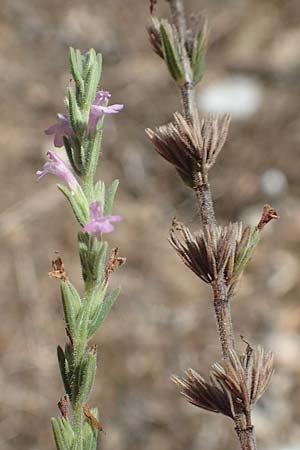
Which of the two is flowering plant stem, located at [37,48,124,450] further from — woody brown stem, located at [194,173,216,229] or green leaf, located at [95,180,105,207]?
woody brown stem, located at [194,173,216,229]

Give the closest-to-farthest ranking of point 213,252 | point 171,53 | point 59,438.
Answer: point 59,438, point 213,252, point 171,53

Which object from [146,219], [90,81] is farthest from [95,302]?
[146,219]

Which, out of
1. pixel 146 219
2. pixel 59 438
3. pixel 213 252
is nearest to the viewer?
pixel 59 438

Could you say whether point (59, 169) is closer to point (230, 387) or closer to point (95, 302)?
point (95, 302)

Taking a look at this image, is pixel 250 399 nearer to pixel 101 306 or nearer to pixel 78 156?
pixel 101 306

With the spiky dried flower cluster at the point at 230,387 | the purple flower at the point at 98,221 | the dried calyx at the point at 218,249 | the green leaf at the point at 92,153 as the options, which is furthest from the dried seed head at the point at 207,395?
the green leaf at the point at 92,153

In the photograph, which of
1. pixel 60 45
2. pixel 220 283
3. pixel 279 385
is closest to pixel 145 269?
pixel 279 385
